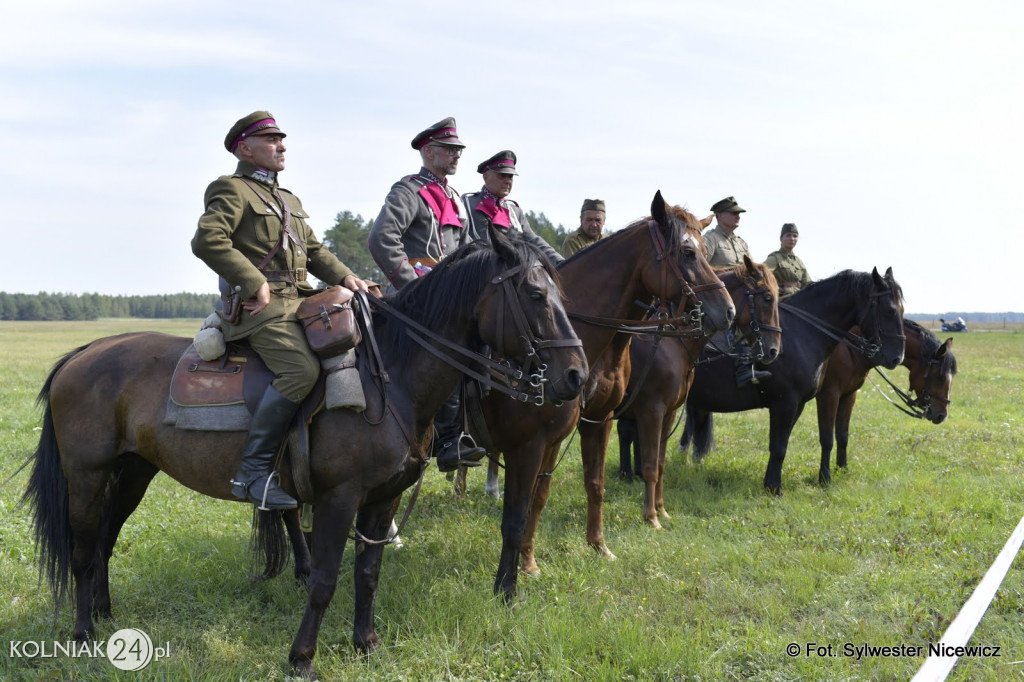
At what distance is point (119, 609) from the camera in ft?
17.3

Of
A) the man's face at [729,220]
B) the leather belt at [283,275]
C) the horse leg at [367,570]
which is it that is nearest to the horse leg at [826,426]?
the man's face at [729,220]

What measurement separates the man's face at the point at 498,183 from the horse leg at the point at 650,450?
109 inches

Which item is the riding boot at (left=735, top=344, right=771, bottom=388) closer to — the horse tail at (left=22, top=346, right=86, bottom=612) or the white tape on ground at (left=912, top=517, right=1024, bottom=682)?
the white tape on ground at (left=912, top=517, right=1024, bottom=682)

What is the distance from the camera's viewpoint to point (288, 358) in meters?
4.15

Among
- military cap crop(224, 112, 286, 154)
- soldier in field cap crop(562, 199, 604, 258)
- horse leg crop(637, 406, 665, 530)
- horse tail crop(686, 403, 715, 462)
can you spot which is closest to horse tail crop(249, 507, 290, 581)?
military cap crop(224, 112, 286, 154)

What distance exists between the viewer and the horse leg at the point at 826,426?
941cm

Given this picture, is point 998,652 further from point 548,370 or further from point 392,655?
point 392,655

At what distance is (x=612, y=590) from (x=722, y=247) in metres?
5.93

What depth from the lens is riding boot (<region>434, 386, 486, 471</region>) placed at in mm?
5105

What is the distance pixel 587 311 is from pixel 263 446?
2805 mm

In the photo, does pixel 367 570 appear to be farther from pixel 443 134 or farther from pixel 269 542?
pixel 443 134

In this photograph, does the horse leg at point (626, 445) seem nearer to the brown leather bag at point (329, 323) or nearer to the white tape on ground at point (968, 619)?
the white tape on ground at point (968, 619)

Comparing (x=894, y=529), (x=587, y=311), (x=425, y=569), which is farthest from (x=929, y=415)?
(x=425, y=569)

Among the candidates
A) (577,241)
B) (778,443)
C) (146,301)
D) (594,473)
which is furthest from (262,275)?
(146,301)
